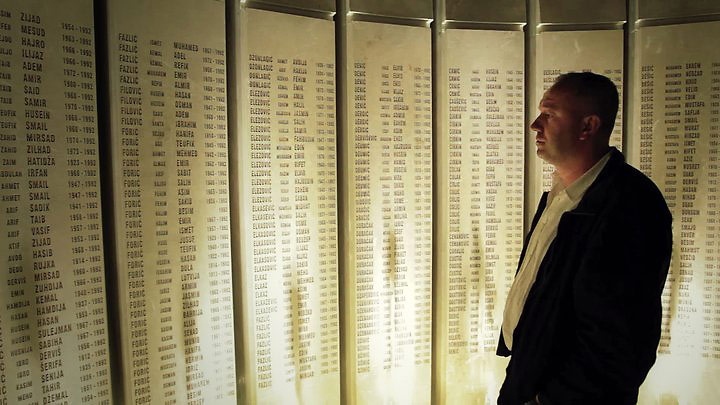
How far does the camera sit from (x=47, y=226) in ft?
6.64

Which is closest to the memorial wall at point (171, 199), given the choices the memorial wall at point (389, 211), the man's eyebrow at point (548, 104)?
the memorial wall at point (389, 211)

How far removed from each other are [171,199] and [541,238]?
168 centimetres

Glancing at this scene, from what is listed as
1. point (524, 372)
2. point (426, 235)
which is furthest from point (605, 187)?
point (426, 235)

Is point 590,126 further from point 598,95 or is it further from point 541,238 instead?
point 541,238

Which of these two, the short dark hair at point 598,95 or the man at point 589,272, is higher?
the short dark hair at point 598,95

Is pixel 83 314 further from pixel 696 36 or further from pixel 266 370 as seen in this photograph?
pixel 696 36

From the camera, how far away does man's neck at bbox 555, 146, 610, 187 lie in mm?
1842

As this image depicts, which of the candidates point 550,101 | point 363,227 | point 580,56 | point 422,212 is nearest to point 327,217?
point 363,227

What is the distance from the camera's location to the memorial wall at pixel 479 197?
325 cm

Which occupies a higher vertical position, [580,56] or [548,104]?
[580,56]

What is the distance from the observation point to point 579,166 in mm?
1869

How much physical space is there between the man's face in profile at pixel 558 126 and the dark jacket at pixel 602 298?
167 millimetres

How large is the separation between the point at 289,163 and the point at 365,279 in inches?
33.7

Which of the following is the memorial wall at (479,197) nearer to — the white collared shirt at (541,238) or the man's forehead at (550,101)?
the white collared shirt at (541,238)
